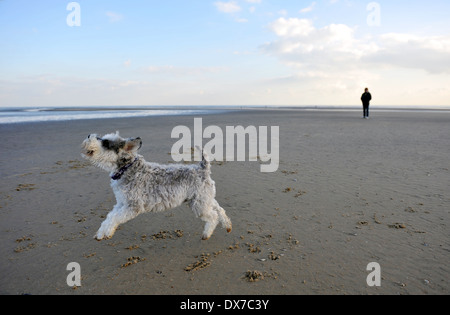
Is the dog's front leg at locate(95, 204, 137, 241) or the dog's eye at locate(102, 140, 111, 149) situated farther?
the dog's eye at locate(102, 140, 111, 149)

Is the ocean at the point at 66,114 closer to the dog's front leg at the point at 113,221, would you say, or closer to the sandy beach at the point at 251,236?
the sandy beach at the point at 251,236

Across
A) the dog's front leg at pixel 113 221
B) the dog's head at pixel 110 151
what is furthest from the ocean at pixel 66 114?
the dog's front leg at pixel 113 221

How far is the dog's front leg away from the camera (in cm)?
477

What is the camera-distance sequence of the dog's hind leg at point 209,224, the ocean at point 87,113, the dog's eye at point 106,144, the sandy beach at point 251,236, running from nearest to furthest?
the sandy beach at point 251,236 → the dog's eye at point 106,144 → the dog's hind leg at point 209,224 → the ocean at point 87,113

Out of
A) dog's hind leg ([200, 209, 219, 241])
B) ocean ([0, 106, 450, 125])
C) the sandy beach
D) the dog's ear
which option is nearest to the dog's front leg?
the sandy beach

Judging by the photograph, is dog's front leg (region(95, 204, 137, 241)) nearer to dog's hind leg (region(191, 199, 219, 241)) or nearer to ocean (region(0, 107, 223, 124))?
dog's hind leg (region(191, 199, 219, 241))

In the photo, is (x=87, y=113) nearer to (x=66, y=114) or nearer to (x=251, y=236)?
(x=66, y=114)

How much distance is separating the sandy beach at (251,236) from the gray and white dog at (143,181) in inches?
26.3

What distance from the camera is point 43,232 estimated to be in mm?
5516

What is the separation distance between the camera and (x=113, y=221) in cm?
482

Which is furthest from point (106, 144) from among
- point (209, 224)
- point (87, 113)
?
point (87, 113)

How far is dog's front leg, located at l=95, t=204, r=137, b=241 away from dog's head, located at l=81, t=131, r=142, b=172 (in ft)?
2.56

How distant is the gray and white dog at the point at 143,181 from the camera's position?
4.98m
